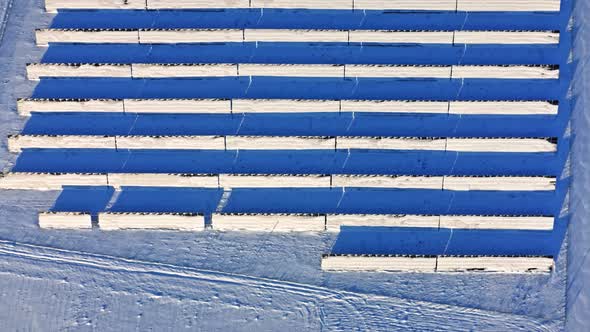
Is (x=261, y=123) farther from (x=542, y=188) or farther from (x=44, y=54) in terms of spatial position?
(x=542, y=188)

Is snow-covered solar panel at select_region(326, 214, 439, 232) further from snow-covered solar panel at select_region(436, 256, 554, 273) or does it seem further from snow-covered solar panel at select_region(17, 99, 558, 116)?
snow-covered solar panel at select_region(17, 99, 558, 116)

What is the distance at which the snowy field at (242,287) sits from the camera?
1257 centimetres

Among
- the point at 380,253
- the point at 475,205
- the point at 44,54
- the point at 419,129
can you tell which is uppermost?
the point at 44,54

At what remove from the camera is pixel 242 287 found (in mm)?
12719

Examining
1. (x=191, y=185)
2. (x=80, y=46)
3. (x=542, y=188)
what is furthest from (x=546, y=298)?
(x=80, y=46)

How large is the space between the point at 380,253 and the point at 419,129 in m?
2.80

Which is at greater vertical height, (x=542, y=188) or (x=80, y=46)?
(x=80, y=46)

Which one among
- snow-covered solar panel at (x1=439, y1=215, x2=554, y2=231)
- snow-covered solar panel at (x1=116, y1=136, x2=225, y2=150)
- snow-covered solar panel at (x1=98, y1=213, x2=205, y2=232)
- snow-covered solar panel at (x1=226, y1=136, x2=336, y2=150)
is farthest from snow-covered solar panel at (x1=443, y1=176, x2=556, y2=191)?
snow-covered solar panel at (x1=98, y1=213, x2=205, y2=232)

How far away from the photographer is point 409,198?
509 inches

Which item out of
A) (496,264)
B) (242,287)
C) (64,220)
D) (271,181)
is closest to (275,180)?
(271,181)

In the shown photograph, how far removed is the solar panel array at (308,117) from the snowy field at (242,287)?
0.35 meters

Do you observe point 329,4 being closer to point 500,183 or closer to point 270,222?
point 270,222

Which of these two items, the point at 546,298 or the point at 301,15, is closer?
the point at 546,298

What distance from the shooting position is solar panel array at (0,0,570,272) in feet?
42.2
